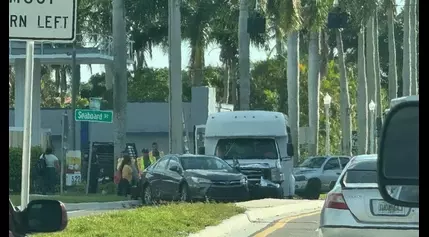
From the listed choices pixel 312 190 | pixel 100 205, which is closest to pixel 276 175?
pixel 100 205

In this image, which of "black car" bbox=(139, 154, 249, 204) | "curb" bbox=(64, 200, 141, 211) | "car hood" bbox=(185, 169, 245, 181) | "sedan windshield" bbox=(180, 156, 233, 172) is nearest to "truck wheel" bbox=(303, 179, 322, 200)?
"black car" bbox=(139, 154, 249, 204)

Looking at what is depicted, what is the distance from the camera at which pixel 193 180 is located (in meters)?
26.3

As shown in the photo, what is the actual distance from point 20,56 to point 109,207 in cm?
1474

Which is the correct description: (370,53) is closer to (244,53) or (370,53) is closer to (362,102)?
(362,102)

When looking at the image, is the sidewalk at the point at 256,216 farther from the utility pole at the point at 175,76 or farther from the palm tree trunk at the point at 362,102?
the palm tree trunk at the point at 362,102

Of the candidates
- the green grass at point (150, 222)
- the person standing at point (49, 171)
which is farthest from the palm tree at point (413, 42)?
the green grass at point (150, 222)

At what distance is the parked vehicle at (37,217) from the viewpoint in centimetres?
506

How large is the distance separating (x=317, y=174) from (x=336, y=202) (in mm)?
27322

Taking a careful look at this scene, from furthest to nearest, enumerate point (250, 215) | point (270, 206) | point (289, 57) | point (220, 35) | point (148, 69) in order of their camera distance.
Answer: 1. point (148, 69)
2. point (220, 35)
3. point (289, 57)
4. point (270, 206)
5. point (250, 215)

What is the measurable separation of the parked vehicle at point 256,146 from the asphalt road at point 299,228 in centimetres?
668

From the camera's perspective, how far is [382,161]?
3898 millimetres

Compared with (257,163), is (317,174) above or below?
below
